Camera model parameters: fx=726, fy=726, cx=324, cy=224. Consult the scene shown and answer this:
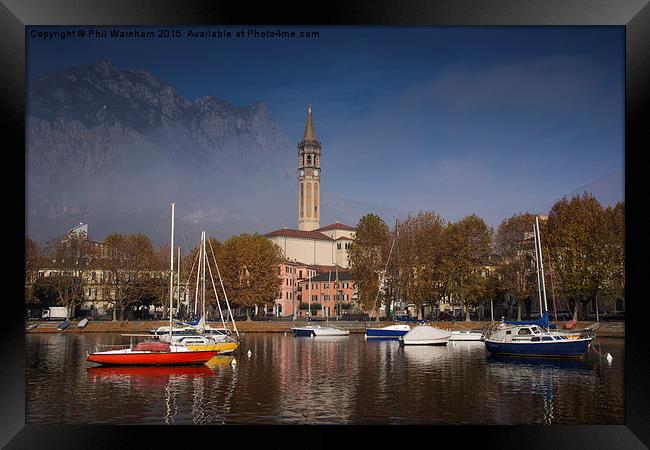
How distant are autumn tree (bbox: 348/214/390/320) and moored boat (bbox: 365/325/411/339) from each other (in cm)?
717

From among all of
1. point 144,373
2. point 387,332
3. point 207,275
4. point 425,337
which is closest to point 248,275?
point 207,275

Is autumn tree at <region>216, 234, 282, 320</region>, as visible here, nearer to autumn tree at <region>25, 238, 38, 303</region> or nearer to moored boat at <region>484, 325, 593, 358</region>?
autumn tree at <region>25, 238, 38, 303</region>

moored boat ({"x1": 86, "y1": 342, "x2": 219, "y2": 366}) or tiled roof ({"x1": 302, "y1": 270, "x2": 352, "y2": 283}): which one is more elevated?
tiled roof ({"x1": 302, "y1": 270, "x2": 352, "y2": 283})

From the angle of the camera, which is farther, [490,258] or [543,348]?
[490,258]

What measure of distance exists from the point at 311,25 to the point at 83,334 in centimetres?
4120

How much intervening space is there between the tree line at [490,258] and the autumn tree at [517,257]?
0.06 metres

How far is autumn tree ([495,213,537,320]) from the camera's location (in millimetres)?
46438

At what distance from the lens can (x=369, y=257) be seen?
55.3 m

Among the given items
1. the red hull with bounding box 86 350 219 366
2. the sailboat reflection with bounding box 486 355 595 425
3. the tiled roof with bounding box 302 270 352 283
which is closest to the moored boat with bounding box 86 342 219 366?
the red hull with bounding box 86 350 219 366

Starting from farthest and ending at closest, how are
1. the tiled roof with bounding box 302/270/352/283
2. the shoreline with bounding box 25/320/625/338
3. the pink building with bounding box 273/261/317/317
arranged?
1. the tiled roof with bounding box 302/270/352/283
2. the pink building with bounding box 273/261/317/317
3. the shoreline with bounding box 25/320/625/338

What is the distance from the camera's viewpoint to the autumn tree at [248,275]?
56.3m

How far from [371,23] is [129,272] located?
46617mm

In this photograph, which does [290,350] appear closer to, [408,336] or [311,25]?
[408,336]

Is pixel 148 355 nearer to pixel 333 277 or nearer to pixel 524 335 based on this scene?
pixel 524 335
